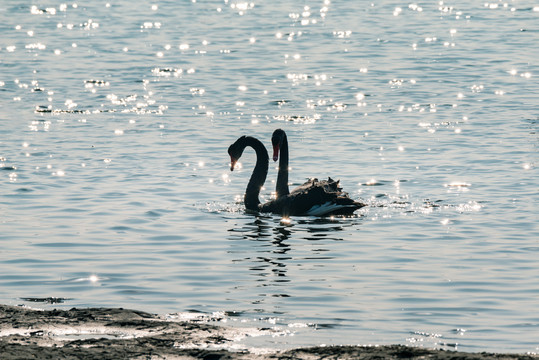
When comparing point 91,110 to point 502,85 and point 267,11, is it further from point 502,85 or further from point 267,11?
point 267,11

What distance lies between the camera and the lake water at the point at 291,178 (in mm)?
12570

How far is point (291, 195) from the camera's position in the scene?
1838cm

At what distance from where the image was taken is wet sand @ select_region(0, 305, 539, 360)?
9.73 meters

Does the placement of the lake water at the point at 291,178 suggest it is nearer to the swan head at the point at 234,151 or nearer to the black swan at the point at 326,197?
the black swan at the point at 326,197

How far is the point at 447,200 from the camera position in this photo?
60.0 feet

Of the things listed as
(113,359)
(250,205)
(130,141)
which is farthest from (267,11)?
(113,359)

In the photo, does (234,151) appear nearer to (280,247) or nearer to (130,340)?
(280,247)

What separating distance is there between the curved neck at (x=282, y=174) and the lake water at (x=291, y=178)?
0.79 meters

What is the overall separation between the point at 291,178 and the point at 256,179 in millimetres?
1521

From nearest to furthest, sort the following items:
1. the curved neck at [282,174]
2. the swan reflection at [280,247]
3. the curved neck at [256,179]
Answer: the swan reflection at [280,247] → the curved neck at [256,179] → the curved neck at [282,174]

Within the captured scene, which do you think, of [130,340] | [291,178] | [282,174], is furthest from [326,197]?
[130,340]

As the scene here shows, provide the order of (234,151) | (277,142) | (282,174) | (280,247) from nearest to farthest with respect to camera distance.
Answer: (280,247) < (282,174) < (277,142) < (234,151)

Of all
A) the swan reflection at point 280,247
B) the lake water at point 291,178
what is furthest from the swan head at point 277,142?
the swan reflection at point 280,247

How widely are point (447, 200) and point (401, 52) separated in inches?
823
